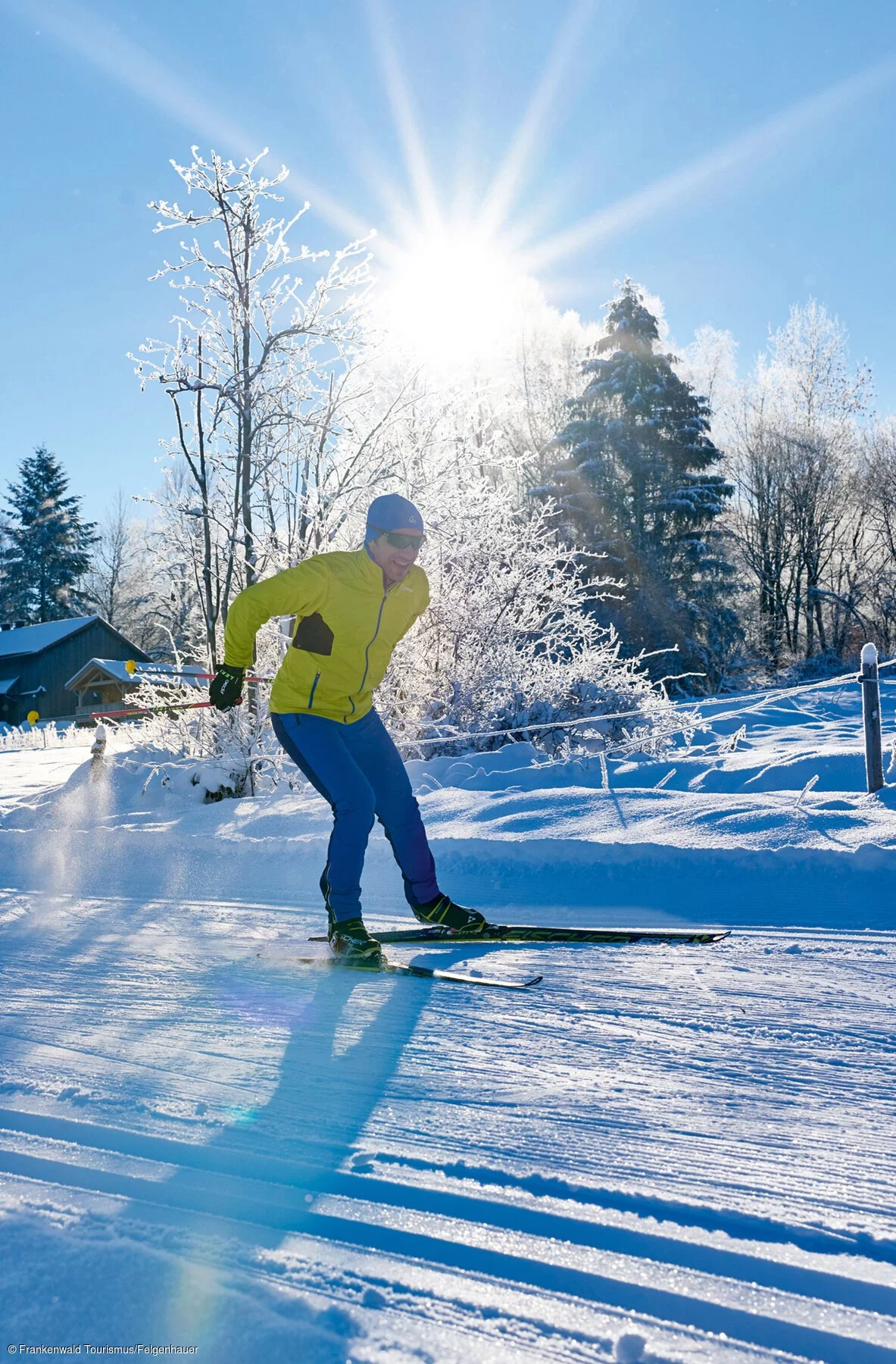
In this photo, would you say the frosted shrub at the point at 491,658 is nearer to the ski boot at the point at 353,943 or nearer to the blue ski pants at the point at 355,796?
the blue ski pants at the point at 355,796

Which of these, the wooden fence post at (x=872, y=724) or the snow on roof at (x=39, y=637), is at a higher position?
the snow on roof at (x=39, y=637)

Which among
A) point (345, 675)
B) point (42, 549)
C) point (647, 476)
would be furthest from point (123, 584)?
point (345, 675)

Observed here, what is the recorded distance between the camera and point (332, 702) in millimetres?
3428

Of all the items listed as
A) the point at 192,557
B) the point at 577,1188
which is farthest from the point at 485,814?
the point at 192,557

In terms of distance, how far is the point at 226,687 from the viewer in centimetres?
342

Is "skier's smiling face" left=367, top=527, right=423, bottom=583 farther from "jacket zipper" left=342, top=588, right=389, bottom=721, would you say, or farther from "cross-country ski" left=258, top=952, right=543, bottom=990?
"cross-country ski" left=258, top=952, right=543, bottom=990

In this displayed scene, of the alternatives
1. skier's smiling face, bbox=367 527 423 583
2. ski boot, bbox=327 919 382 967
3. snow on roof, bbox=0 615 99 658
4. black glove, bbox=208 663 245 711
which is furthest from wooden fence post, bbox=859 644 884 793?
snow on roof, bbox=0 615 99 658

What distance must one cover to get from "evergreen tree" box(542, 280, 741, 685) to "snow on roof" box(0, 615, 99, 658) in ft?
90.2

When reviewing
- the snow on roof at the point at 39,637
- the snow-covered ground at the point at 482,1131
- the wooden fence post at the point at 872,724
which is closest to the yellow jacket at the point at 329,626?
the snow-covered ground at the point at 482,1131

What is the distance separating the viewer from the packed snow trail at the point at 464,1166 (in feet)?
4.30

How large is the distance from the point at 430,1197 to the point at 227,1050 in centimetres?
99

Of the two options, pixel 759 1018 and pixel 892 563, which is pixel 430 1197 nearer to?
pixel 759 1018

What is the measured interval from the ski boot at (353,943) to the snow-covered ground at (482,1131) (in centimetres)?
9

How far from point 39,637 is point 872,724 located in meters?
44.0
